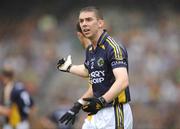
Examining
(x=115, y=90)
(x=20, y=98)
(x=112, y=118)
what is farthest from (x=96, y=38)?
(x=20, y=98)

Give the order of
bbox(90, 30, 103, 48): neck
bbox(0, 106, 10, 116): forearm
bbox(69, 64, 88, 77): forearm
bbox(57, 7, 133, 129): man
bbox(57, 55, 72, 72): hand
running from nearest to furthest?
bbox(57, 7, 133, 129): man, bbox(90, 30, 103, 48): neck, bbox(69, 64, 88, 77): forearm, bbox(57, 55, 72, 72): hand, bbox(0, 106, 10, 116): forearm

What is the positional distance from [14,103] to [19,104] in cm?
9

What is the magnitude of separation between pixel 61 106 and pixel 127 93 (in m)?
6.14

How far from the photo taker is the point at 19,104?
11461mm

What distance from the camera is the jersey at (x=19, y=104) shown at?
11.4 metres

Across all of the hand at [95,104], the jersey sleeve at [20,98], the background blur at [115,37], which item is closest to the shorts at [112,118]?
the hand at [95,104]

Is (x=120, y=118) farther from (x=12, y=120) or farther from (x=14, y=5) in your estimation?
(x=14, y=5)

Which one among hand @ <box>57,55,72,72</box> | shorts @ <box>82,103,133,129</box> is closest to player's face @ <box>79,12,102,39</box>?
shorts @ <box>82,103,133,129</box>

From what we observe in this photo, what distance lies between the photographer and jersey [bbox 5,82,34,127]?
11383 mm

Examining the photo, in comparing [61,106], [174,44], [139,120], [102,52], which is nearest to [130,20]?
[174,44]

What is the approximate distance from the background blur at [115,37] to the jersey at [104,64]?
7567mm

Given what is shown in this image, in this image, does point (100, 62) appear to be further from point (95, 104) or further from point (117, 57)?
point (95, 104)

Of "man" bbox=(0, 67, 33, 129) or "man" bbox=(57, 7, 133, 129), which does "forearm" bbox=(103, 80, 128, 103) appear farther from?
"man" bbox=(0, 67, 33, 129)

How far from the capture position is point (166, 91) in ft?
49.0
